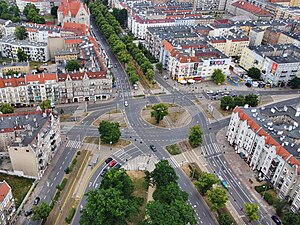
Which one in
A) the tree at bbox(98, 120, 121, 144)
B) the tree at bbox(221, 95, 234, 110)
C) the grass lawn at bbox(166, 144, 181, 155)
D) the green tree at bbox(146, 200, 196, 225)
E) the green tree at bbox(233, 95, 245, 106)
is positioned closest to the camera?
the green tree at bbox(146, 200, 196, 225)

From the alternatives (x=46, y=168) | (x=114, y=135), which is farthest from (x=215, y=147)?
(x=46, y=168)

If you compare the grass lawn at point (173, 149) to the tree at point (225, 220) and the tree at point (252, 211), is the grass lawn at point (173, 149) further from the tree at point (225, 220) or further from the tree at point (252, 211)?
the tree at point (252, 211)

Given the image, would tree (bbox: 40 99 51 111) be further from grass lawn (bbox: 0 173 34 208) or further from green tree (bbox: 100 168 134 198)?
green tree (bbox: 100 168 134 198)

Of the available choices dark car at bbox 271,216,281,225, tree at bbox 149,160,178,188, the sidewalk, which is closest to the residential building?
tree at bbox 149,160,178,188

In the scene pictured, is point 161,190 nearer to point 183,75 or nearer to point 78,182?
point 78,182

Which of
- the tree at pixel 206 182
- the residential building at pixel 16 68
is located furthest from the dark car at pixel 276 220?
the residential building at pixel 16 68
